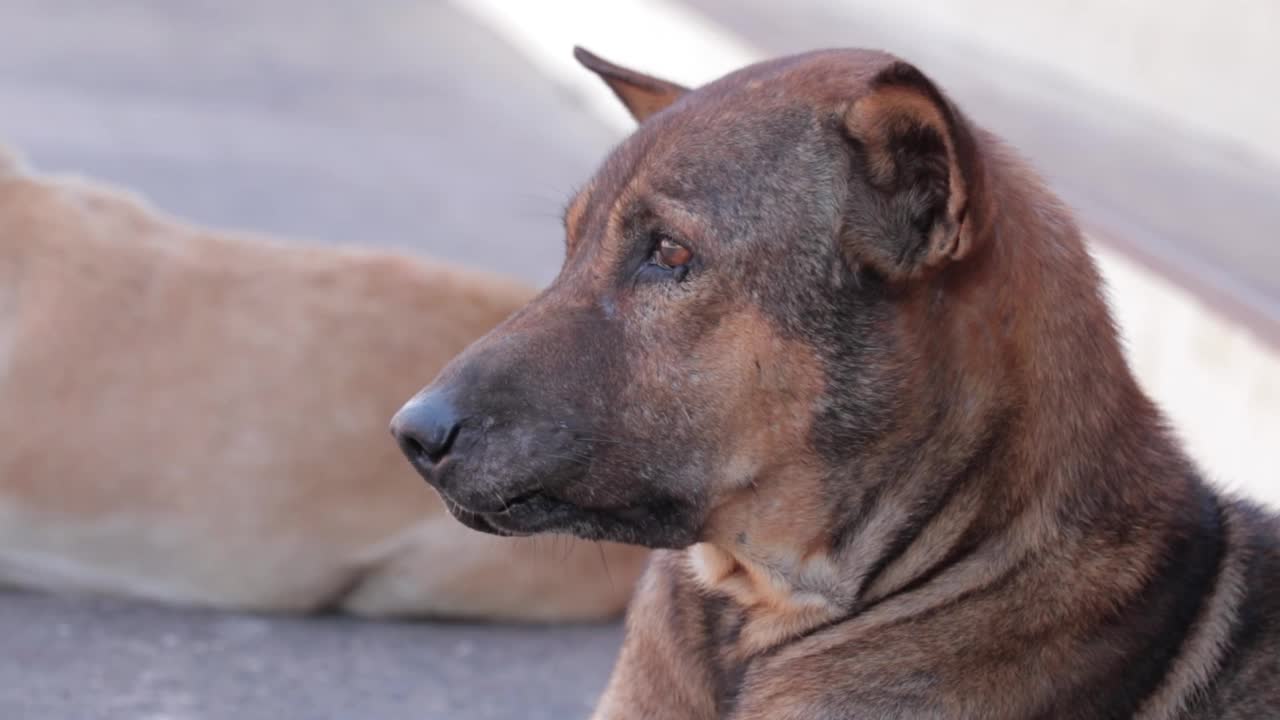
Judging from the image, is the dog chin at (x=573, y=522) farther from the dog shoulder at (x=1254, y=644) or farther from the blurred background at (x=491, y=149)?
the blurred background at (x=491, y=149)

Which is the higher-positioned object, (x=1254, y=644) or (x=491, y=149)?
(x=1254, y=644)

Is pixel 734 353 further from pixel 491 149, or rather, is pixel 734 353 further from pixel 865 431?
pixel 491 149

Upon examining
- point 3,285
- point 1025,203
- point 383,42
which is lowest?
point 383,42

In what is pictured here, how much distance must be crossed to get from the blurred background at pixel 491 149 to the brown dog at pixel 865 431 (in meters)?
1.36

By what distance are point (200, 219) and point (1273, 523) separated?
5330mm

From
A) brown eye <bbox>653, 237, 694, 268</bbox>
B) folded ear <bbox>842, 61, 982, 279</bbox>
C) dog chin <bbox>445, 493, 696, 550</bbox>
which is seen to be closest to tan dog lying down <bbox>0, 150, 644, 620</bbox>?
dog chin <bbox>445, 493, 696, 550</bbox>

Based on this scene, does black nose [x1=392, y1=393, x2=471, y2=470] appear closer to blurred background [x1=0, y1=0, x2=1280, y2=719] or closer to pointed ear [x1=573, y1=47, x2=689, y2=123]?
pointed ear [x1=573, y1=47, x2=689, y2=123]

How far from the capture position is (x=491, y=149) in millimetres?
9266

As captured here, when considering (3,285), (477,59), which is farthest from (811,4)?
(3,285)

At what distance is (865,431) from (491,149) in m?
6.57

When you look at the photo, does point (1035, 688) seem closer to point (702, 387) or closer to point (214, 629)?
point (702, 387)

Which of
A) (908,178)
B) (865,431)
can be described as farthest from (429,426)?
(908,178)

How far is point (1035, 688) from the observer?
281cm

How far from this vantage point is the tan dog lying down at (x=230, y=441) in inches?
175
